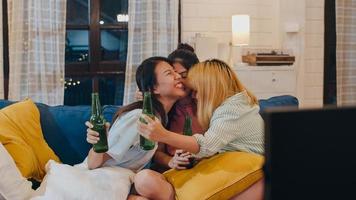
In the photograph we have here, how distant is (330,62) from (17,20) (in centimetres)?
329

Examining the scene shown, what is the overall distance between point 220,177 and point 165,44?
8.46 feet

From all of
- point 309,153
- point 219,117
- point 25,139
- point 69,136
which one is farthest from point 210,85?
point 309,153

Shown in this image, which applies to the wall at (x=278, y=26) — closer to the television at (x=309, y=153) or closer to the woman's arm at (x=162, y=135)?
the woman's arm at (x=162, y=135)

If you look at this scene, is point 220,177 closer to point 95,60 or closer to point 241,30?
point 241,30

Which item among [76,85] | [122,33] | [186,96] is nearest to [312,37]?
[122,33]

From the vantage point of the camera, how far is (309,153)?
1.63 ft

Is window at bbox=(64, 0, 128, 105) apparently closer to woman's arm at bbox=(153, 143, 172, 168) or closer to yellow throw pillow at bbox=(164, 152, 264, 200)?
woman's arm at bbox=(153, 143, 172, 168)

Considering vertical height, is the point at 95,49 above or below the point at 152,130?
above

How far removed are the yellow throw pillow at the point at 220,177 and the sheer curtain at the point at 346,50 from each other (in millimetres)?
3220

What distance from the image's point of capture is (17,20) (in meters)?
4.14

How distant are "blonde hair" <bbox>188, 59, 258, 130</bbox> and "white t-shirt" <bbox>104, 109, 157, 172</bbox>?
0.31 m

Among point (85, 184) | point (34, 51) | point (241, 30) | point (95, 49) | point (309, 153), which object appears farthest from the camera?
point (95, 49)

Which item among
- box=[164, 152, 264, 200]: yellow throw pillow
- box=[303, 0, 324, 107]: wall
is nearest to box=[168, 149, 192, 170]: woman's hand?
box=[164, 152, 264, 200]: yellow throw pillow

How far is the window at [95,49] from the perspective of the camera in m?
4.59
